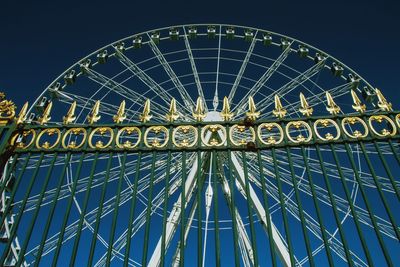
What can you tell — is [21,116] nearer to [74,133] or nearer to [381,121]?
[74,133]

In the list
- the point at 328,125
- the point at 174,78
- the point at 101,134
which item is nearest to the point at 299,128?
the point at 328,125

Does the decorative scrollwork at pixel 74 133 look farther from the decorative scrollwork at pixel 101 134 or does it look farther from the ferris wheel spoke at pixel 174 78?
the ferris wheel spoke at pixel 174 78

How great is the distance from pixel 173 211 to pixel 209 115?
232 cm

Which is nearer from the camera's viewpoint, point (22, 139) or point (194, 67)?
point (22, 139)

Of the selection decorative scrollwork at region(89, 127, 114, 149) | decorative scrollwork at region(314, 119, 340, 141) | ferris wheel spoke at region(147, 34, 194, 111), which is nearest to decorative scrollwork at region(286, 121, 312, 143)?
decorative scrollwork at region(314, 119, 340, 141)

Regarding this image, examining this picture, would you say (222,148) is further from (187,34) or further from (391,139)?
(187,34)

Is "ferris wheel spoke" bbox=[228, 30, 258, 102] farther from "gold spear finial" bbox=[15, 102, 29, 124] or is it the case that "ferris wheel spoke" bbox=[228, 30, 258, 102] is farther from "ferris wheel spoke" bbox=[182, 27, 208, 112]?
"gold spear finial" bbox=[15, 102, 29, 124]

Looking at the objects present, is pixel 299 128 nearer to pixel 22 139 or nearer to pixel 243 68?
pixel 22 139

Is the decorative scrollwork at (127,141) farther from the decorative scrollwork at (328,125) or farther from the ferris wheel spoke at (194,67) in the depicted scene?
the ferris wheel spoke at (194,67)

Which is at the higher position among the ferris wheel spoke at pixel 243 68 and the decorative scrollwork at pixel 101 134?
the ferris wheel spoke at pixel 243 68

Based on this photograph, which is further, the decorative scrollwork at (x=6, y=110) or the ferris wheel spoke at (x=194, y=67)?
the ferris wheel spoke at (x=194, y=67)

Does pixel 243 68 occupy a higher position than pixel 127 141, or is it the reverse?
pixel 243 68

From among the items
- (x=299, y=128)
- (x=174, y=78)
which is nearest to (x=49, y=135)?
(x=299, y=128)

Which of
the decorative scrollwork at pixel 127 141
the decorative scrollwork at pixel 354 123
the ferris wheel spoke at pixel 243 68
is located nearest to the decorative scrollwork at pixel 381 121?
the decorative scrollwork at pixel 354 123
